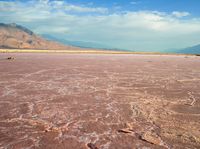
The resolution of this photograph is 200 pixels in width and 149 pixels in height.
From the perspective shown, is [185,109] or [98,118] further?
[185,109]

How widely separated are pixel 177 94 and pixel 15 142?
22.7 ft

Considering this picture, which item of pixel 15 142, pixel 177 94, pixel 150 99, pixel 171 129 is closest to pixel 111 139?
pixel 171 129

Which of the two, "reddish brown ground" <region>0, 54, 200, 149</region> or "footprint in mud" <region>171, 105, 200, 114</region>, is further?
"footprint in mud" <region>171, 105, 200, 114</region>

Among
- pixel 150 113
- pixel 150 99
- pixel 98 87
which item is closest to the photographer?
pixel 150 113

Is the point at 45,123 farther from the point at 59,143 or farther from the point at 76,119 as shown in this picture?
the point at 59,143

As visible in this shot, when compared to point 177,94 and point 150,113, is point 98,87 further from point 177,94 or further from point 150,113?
point 150,113

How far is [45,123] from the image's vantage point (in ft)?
20.4

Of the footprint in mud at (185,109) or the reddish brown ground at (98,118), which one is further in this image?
the footprint in mud at (185,109)

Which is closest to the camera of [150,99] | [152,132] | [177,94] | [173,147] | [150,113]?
[173,147]

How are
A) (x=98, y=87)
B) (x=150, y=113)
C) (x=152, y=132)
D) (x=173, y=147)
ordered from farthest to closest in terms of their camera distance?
(x=98, y=87)
(x=150, y=113)
(x=152, y=132)
(x=173, y=147)

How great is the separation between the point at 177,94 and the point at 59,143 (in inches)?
251

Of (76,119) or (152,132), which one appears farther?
(76,119)

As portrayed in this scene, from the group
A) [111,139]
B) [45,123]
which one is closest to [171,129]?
[111,139]

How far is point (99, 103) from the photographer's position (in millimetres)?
8289
